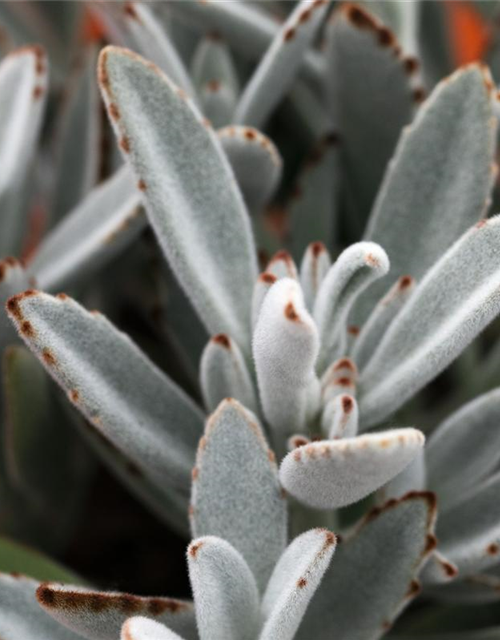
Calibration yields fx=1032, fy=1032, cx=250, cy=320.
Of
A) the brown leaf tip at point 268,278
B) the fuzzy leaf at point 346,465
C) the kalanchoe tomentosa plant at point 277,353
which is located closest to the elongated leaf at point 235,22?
the kalanchoe tomentosa plant at point 277,353

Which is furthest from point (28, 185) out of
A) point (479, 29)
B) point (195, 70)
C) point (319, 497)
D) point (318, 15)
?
point (479, 29)

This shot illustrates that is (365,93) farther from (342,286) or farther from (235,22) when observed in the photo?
(342,286)

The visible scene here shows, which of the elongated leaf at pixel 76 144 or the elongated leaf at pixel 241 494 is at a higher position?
the elongated leaf at pixel 76 144

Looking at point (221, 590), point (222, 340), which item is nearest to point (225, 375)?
point (222, 340)

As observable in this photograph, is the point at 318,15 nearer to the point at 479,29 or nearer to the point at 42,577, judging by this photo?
the point at 42,577

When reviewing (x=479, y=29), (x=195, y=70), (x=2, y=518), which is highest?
(x=195, y=70)

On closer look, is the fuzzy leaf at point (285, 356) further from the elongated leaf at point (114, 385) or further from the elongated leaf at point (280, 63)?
the elongated leaf at point (280, 63)
